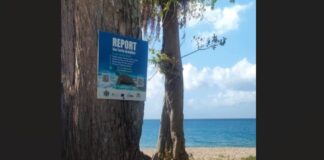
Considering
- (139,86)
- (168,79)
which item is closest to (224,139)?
(168,79)

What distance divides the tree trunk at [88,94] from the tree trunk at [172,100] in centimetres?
645

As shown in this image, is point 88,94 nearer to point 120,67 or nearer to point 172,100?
point 120,67

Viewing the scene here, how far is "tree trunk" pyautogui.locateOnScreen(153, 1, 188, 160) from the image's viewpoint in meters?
9.48

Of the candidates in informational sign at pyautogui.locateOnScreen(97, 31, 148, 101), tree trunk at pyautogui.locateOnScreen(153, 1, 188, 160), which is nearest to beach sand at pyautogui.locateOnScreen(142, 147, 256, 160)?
tree trunk at pyautogui.locateOnScreen(153, 1, 188, 160)

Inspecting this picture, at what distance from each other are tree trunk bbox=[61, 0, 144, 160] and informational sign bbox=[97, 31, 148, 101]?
0.12 feet

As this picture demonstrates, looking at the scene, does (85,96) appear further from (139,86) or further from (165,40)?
(165,40)

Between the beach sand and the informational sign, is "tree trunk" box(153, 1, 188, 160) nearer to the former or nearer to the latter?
the beach sand

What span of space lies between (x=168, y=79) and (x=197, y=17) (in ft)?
4.58

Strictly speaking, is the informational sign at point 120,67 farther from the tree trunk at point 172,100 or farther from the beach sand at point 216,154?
the beach sand at point 216,154

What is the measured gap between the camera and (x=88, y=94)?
282 centimetres

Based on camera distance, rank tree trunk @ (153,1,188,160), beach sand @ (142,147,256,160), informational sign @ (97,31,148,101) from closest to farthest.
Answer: informational sign @ (97,31,148,101) → tree trunk @ (153,1,188,160) → beach sand @ (142,147,256,160)

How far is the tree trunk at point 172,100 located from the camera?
373 inches

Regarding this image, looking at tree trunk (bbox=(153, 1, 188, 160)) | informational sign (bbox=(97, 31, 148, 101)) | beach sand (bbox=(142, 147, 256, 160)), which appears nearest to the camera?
informational sign (bbox=(97, 31, 148, 101))

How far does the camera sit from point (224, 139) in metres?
39.7
